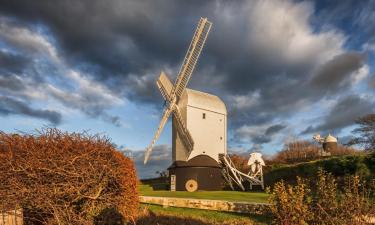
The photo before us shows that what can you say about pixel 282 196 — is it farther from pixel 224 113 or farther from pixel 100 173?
pixel 224 113

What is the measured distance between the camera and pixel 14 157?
9.39 m

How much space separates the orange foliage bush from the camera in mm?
9234

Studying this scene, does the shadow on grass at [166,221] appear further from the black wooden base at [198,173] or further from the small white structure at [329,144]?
the small white structure at [329,144]

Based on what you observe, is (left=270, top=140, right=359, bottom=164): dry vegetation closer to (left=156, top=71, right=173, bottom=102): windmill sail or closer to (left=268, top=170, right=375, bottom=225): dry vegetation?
(left=156, top=71, right=173, bottom=102): windmill sail

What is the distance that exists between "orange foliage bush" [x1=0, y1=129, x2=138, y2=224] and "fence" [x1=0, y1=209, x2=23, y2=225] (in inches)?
7.9

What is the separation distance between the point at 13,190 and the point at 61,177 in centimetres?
114

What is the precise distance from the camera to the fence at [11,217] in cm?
995

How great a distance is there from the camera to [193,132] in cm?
3588

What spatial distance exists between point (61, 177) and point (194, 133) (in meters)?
26.8

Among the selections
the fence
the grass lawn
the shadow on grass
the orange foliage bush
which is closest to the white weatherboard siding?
the grass lawn

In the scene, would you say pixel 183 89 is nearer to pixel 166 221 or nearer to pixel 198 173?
pixel 198 173

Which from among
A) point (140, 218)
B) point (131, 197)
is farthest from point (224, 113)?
point (131, 197)

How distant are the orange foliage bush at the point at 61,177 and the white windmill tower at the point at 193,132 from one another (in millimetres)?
24840

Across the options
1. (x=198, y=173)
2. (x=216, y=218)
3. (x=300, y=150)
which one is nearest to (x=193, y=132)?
(x=198, y=173)
